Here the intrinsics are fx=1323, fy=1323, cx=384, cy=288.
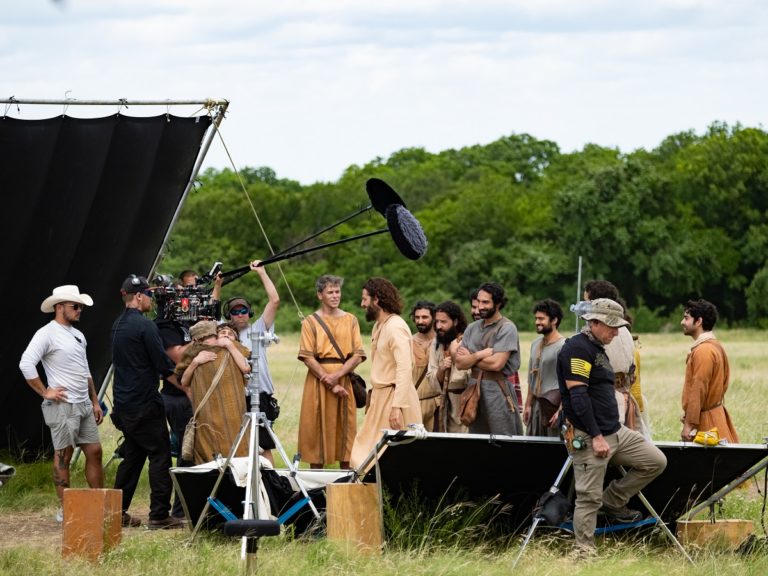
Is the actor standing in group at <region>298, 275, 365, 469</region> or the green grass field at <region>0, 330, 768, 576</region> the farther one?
the actor standing in group at <region>298, 275, 365, 469</region>

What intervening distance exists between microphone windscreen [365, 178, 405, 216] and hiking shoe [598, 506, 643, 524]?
2356 mm

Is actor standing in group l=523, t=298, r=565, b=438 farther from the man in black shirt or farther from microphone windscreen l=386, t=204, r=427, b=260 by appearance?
the man in black shirt

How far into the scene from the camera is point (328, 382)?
9523 millimetres

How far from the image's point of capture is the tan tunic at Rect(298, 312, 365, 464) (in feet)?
31.3

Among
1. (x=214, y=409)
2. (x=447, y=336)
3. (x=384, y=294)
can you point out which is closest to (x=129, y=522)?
(x=214, y=409)

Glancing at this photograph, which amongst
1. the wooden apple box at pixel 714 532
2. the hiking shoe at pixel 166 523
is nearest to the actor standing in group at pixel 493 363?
the wooden apple box at pixel 714 532

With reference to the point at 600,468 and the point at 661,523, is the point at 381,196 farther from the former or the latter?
the point at 661,523

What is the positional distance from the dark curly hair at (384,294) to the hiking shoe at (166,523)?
76.8 inches

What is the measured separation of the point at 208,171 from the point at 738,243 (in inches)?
1407

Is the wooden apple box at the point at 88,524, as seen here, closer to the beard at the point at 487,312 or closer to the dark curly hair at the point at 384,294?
the dark curly hair at the point at 384,294

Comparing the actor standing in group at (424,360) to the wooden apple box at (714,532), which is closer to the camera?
the wooden apple box at (714,532)

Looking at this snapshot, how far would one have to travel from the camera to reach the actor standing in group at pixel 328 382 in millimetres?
9516

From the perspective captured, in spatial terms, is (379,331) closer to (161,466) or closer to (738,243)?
(161,466)

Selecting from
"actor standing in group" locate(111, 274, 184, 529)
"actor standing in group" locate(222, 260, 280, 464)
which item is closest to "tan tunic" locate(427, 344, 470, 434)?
"actor standing in group" locate(222, 260, 280, 464)
